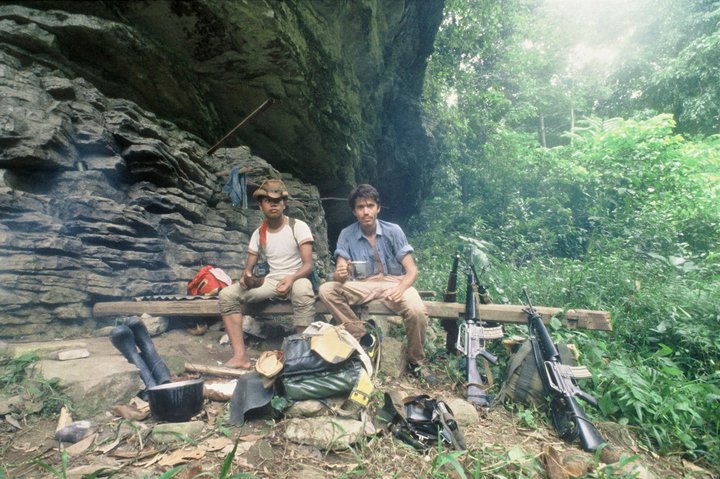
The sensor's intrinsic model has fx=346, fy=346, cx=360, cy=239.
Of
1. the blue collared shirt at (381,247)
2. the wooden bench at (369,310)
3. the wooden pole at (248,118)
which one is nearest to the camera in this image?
the wooden bench at (369,310)

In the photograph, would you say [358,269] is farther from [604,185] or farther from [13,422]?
[604,185]

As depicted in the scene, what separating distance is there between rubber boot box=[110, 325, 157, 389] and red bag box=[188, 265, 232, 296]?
6.45ft

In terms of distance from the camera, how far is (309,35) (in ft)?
23.9

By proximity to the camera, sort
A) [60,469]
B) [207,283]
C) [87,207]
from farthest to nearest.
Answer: [207,283] → [87,207] → [60,469]

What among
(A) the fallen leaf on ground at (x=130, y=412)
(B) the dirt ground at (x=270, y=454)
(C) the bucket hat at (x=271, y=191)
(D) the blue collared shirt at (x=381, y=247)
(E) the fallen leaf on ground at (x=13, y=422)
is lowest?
(B) the dirt ground at (x=270, y=454)

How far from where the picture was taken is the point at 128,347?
3334 millimetres

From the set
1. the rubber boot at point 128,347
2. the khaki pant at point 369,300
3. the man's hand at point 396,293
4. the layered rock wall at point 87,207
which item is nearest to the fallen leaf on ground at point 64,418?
the rubber boot at point 128,347

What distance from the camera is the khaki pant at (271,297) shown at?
429 cm

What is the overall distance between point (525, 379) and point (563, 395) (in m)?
0.56

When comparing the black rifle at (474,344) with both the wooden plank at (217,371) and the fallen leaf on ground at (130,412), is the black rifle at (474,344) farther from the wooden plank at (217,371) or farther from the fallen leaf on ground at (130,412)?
the fallen leaf on ground at (130,412)

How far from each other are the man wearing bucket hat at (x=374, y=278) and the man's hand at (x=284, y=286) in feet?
1.45

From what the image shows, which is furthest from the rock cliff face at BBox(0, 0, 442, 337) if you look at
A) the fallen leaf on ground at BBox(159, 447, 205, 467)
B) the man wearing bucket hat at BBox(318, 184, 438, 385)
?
the fallen leaf on ground at BBox(159, 447, 205, 467)

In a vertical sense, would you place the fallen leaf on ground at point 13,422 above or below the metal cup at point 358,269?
below

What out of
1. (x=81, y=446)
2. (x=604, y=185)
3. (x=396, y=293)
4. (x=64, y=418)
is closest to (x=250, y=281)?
(x=396, y=293)
